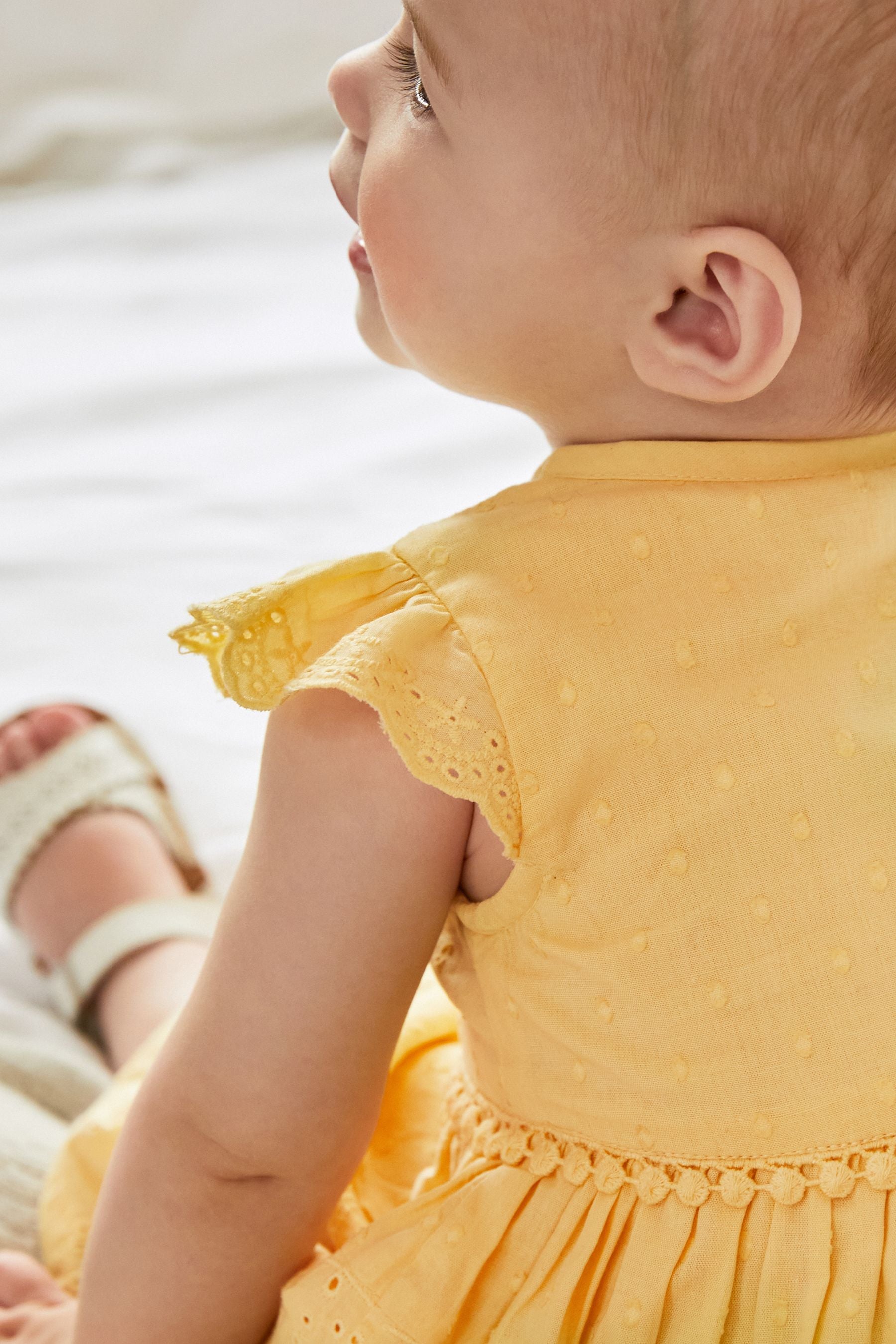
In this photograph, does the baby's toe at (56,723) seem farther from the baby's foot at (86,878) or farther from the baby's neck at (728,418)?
the baby's neck at (728,418)

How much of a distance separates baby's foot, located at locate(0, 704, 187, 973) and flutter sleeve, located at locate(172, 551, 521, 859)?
50 cm

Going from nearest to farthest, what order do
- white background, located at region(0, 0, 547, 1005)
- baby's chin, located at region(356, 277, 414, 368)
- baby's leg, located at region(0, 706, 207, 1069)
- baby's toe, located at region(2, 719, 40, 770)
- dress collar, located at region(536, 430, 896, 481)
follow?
dress collar, located at region(536, 430, 896, 481), baby's chin, located at region(356, 277, 414, 368), baby's leg, located at region(0, 706, 207, 1069), baby's toe, located at region(2, 719, 40, 770), white background, located at region(0, 0, 547, 1005)

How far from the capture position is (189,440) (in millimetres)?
1529

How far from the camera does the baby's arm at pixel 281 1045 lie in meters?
0.62

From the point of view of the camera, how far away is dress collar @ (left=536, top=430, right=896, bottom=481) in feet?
2.10

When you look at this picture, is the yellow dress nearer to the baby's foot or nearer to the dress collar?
the dress collar

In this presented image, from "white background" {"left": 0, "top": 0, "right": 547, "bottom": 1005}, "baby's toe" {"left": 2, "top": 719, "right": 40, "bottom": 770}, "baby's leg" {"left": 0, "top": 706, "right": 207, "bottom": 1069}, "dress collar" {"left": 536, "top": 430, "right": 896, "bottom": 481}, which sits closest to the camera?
"dress collar" {"left": 536, "top": 430, "right": 896, "bottom": 481}

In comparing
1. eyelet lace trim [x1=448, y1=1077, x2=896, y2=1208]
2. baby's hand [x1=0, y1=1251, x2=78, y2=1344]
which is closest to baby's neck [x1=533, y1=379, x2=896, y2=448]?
eyelet lace trim [x1=448, y1=1077, x2=896, y2=1208]

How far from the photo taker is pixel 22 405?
1561 millimetres

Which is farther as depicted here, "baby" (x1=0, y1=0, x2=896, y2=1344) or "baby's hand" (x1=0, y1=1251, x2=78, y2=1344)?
"baby's hand" (x1=0, y1=1251, x2=78, y2=1344)

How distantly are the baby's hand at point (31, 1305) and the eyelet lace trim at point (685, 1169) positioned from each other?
26 cm

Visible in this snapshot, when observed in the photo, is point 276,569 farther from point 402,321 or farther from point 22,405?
point 402,321

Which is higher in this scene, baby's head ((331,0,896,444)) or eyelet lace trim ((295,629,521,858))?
baby's head ((331,0,896,444))

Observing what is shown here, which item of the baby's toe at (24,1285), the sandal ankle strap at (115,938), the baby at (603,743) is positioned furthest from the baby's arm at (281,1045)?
the sandal ankle strap at (115,938)
